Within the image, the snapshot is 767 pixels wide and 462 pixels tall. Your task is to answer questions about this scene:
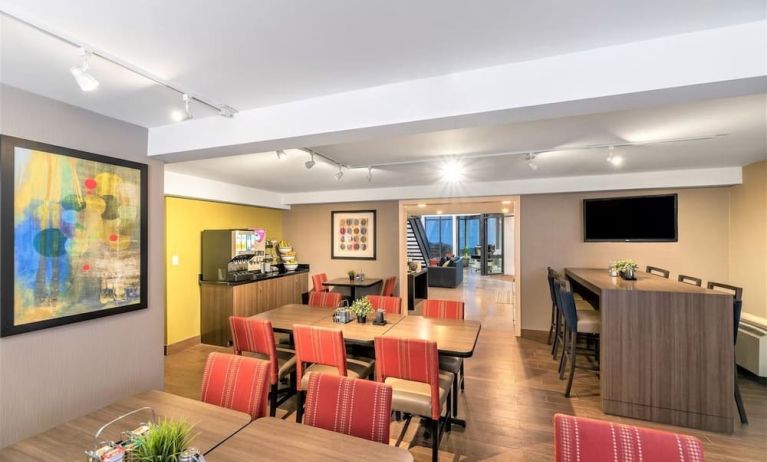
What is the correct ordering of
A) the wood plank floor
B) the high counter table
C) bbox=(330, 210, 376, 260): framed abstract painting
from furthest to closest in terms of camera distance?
bbox=(330, 210, 376, 260): framed abstract painting < the high counter table < the wood plank floor

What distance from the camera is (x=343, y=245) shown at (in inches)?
250

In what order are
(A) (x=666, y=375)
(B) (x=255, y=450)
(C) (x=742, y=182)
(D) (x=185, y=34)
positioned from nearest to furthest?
(B) (x=255, y=450), (D) (x=185, y=34), (A) (x=666, y=375), (C) (x=742, y=182)

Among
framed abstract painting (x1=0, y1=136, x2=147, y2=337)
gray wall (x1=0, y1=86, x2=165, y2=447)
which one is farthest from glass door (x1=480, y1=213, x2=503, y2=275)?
framed abstract painting (x1=0, y1=136, x2=147, y2=337)

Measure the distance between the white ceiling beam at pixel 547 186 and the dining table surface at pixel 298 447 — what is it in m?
4.46

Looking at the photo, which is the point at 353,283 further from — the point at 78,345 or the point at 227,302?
the point at 78,345

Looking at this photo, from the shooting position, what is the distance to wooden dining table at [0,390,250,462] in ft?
4.17

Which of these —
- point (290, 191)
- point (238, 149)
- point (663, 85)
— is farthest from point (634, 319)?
point (290, 191)

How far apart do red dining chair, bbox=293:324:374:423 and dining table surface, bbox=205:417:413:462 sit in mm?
948

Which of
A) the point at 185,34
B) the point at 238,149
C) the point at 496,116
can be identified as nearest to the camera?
the point at 185,34

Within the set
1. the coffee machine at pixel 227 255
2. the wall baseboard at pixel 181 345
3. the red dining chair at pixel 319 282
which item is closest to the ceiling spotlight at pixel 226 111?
the coffee machine at pixel 227 255

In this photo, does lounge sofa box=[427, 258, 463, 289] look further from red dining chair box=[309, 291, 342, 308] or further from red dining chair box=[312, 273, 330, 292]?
red dining chair box=[309, 291, 342, 308]

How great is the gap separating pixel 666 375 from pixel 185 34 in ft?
13.3

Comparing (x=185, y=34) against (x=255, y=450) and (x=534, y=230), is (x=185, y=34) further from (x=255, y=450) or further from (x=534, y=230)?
(x=534, y=230)

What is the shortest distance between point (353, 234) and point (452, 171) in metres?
2.60
